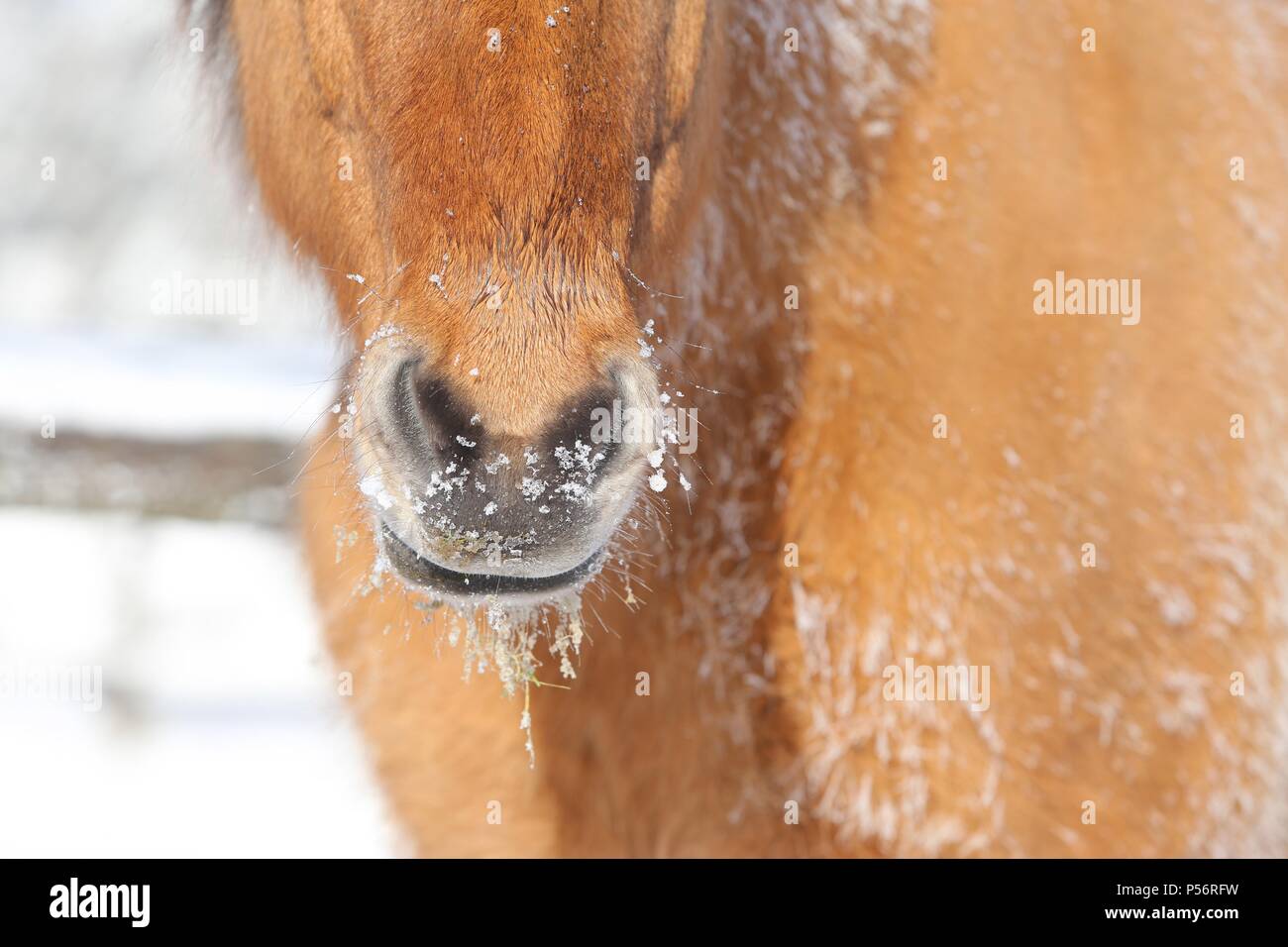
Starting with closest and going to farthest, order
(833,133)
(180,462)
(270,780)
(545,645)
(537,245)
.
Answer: (537,245) → (833,133) → (545,645) → (270,780) → (180,462)

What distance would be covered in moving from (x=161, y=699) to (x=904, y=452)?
4218mm

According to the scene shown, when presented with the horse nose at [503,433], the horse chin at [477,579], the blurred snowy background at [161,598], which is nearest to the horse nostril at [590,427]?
the horse nose at [503,433]

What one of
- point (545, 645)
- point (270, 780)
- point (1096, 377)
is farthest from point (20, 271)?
point (1096, 377)

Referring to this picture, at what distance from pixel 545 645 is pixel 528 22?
1.08 m

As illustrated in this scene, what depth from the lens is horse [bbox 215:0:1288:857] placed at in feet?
6.07

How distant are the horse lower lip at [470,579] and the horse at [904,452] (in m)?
0.22

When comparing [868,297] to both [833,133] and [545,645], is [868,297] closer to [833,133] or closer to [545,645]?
[833,133]

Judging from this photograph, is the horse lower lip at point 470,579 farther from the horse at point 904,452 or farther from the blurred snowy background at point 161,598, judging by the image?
the blurred snowy background at point 161,598

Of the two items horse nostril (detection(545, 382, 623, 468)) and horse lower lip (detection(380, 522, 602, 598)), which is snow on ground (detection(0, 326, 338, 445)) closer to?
horse lower lip (detection(380, 522, 602, 598))

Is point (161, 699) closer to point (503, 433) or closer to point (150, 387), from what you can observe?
point (150, 387)

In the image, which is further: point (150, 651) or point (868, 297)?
point (150, 651)

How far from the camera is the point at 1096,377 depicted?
1.96 metres

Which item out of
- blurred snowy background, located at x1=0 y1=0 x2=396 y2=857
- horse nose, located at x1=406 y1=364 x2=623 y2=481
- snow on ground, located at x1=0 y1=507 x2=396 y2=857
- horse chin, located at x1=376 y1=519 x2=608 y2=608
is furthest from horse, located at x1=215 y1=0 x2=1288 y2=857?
snow on ground, located at x1=0 y1=507 x2=396 y2=857

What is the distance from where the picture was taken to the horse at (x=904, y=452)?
1.85 m
